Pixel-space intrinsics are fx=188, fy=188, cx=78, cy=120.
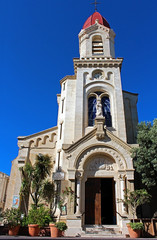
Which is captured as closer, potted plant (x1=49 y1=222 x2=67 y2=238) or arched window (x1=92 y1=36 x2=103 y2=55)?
potted plant (x1=49 y1=222 x2=67 y2=238)

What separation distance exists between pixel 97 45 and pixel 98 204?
21604 mm

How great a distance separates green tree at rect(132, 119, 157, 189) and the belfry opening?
134 inches

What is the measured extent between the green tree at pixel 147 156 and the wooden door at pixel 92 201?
164 inches

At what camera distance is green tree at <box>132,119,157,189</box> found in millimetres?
15281

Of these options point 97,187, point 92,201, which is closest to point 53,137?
point 97,187

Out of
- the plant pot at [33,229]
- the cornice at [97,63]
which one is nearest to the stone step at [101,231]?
the plant pot at [33,229]

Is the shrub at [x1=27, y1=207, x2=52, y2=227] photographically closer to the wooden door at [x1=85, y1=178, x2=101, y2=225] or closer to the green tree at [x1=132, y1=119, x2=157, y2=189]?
the wooden door at [x1=85, y1=178, x2=101, y2=225]

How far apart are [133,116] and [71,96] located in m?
8.14

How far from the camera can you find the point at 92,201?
16.8 meters

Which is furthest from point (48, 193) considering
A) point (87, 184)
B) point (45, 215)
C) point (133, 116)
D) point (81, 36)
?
point (81, 36)

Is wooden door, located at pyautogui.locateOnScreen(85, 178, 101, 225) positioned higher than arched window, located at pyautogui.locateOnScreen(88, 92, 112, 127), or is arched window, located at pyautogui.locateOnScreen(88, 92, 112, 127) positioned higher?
arched window, located at pyautogui.locateOnScreen(88, 92, 112, 127)

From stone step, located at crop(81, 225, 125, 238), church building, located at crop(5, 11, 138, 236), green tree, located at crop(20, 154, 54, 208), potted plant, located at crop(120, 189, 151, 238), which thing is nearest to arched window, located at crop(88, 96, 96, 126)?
church building, located at crop(5, 11, 138, 236)

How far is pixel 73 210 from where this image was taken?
14.9 meters

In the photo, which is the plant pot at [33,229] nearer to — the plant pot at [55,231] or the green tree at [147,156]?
the plant pot at [55,231]
